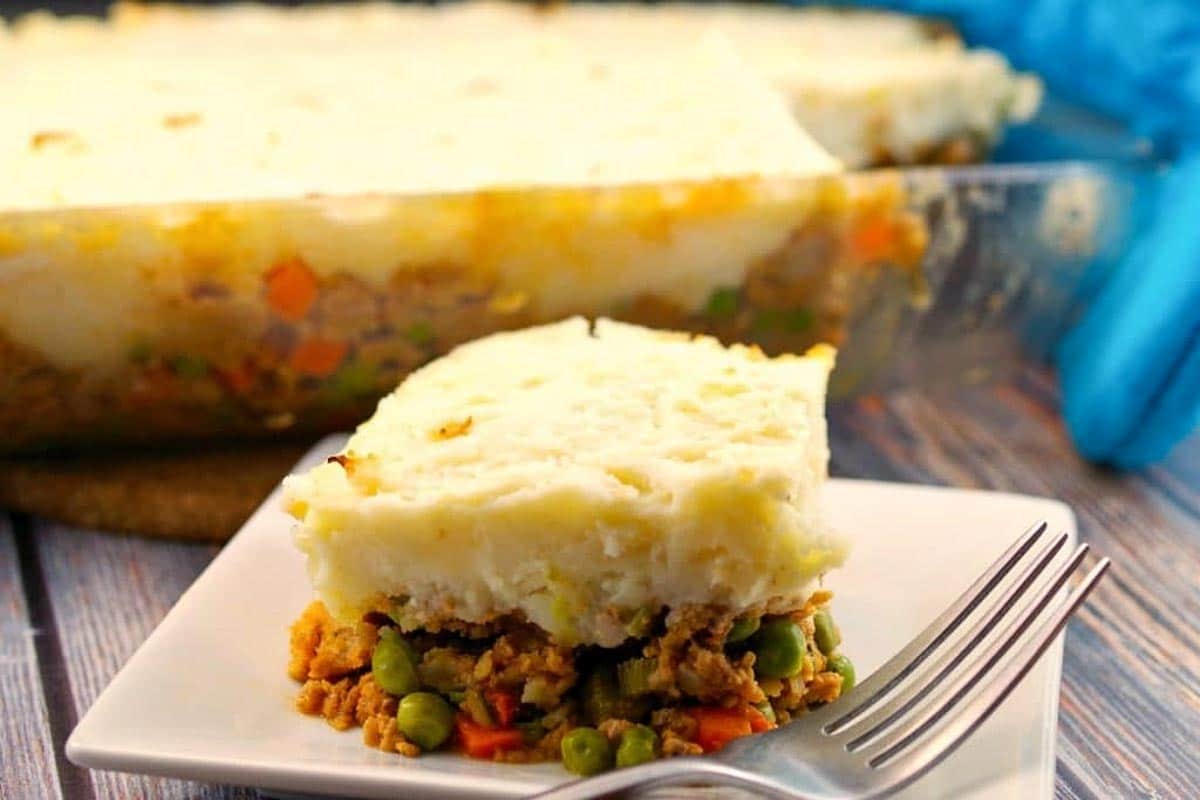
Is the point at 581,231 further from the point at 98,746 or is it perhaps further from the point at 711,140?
the point at 98,746

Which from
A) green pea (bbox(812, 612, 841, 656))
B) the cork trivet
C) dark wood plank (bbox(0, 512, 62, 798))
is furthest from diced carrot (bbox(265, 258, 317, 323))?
green pea (bbox(812, 612, 841, 656))

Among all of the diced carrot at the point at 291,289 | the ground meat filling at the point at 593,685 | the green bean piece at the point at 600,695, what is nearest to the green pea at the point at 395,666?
the ground meat filling at the point at 593,685

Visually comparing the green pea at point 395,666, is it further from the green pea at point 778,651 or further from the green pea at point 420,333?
the green pea at point 420,333

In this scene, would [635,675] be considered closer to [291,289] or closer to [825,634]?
[825,634]

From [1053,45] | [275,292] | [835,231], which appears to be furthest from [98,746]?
[1053,45]

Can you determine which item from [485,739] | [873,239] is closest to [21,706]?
[485,739]

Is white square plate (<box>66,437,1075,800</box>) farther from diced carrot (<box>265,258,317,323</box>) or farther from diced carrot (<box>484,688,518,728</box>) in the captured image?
diced carrot (<box>265,258,317,323</box>)
